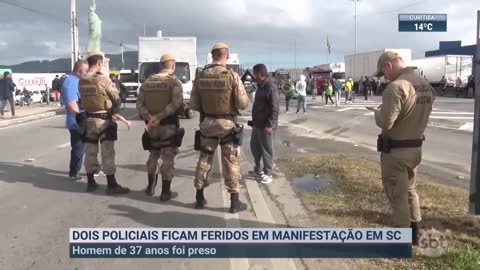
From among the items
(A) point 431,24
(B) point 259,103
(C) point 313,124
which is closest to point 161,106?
(B) point 259,103

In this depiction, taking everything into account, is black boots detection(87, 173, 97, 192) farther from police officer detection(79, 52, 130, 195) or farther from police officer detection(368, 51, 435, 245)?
police officer detection(368, 51, 435, 245)

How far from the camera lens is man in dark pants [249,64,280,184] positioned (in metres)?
7.95

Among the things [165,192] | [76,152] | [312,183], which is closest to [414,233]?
[312,183]

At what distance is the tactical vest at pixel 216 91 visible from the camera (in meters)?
5.97

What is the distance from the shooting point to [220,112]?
607 centimetres

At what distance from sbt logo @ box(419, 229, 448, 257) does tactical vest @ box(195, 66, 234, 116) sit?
2575 millimetres

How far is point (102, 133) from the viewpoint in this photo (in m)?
7.21

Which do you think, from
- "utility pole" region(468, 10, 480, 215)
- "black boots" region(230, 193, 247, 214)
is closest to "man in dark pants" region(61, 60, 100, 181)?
"black boots" region(230, 193, 247, 214)

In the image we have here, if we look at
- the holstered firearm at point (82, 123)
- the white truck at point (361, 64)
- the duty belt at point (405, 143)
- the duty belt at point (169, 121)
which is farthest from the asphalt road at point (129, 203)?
the white truck at point (361, 64)

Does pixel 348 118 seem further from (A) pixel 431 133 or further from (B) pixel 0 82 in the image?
(B) pixel 0 82

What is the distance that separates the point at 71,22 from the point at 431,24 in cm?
2414

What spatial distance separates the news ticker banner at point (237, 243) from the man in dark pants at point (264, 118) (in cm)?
314

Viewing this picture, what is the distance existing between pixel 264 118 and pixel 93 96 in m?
2.61

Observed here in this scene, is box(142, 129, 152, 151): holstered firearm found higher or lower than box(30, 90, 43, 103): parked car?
lower
